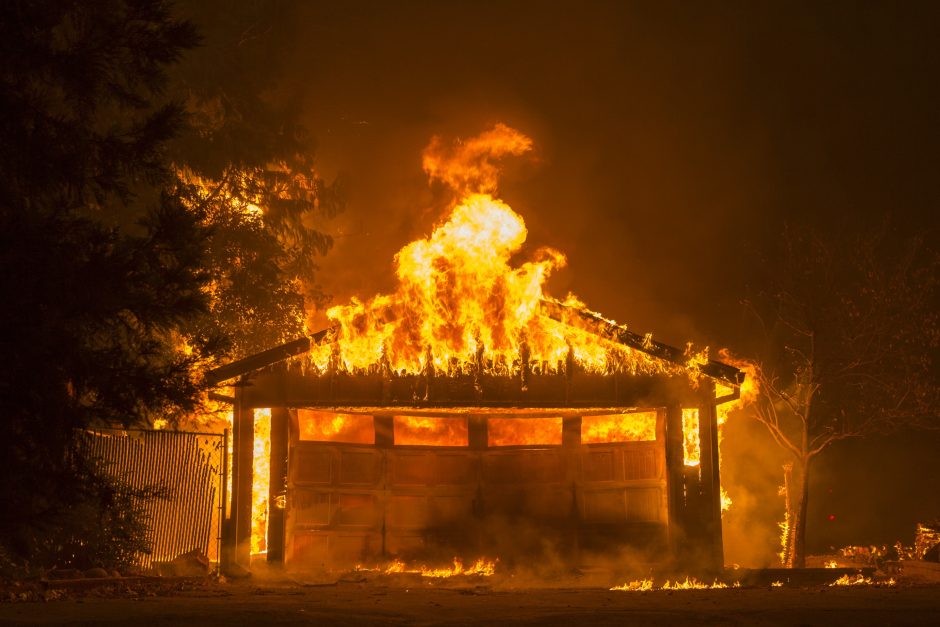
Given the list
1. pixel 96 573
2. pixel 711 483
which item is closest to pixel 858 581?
pixel 711 483

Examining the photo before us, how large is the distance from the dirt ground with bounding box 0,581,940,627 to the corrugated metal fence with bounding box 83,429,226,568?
2.27m

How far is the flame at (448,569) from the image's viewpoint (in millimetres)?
17312

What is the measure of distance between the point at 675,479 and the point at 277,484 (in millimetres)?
→ 6924

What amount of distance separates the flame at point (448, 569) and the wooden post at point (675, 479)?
331 centimetres

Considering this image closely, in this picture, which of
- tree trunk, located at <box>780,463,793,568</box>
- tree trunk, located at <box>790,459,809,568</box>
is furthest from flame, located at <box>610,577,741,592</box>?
tree trunk, located at <box>780,463,793,568</box>

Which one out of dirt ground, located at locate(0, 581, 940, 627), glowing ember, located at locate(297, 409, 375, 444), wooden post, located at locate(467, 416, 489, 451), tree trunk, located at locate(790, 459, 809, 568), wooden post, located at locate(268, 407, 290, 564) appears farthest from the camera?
tree trunk, located at locate(790, 459, 809, 568)

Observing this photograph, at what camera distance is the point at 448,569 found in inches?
732

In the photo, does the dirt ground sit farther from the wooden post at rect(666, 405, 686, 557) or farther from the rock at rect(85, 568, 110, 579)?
the wooden post at rect(666, 405, 686, 557)

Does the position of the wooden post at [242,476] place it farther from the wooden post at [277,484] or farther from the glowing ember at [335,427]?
the glowing ember at [335,427]

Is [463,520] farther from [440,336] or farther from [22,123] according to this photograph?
[22,123]

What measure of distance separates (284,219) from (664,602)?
2146 centimetres

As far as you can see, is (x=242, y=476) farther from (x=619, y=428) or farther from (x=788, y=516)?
(x=788, y=516)

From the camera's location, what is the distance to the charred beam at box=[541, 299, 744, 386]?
16688mm

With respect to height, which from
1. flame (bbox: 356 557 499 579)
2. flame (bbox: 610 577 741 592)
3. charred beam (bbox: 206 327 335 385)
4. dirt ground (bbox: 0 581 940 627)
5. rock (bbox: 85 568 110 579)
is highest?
charred beam (bbox: 206 327 335 385)
